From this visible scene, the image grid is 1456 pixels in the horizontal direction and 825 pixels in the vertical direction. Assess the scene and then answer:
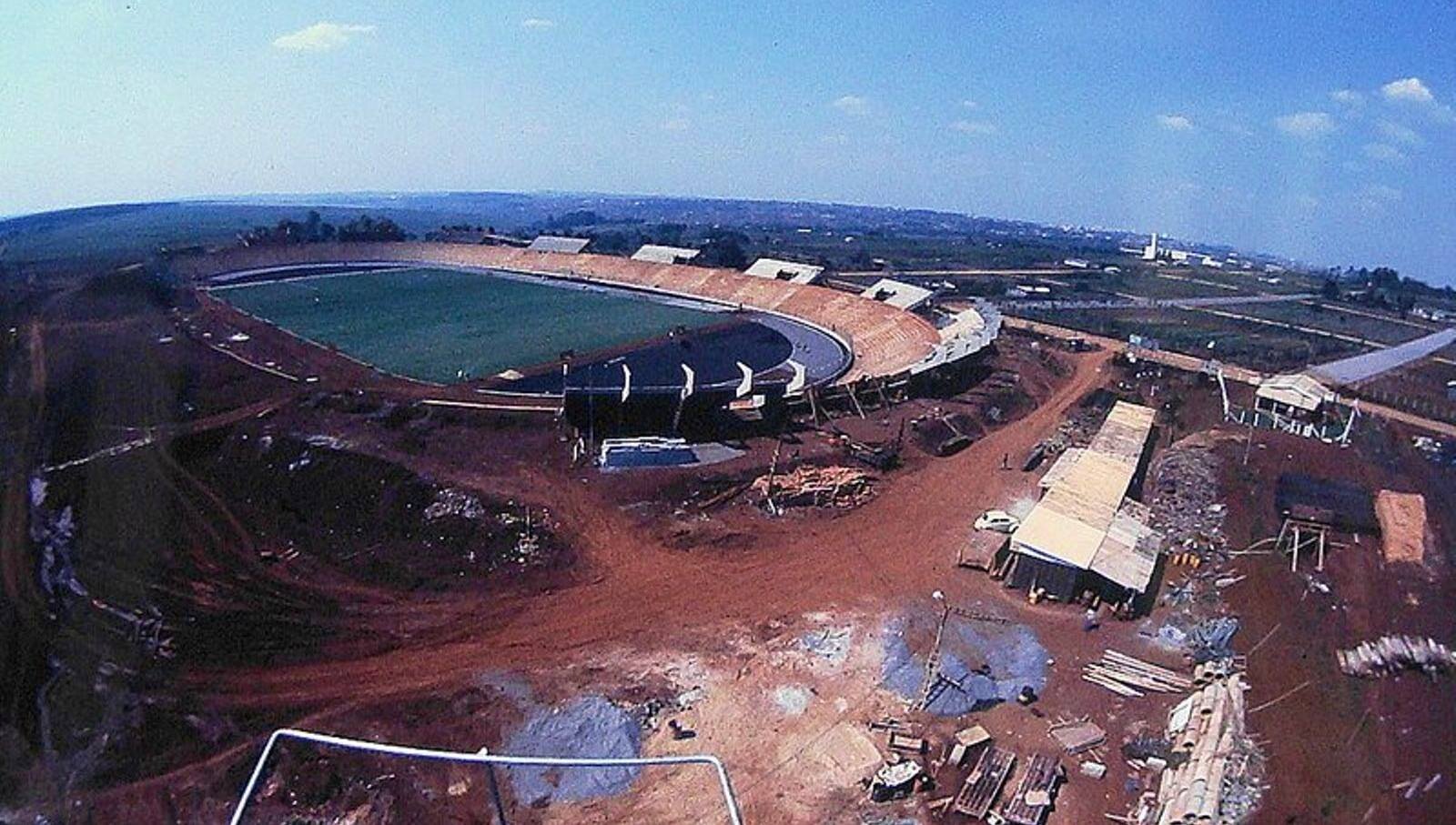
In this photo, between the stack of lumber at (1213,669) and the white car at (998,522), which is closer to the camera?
the stack of lumber at (1213,669)

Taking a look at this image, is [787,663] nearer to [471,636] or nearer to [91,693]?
[471,636]

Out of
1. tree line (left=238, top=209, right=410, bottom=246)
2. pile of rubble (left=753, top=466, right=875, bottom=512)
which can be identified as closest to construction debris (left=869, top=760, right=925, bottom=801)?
pile of rubble (left=753, top=466, right=875, bottom=512)

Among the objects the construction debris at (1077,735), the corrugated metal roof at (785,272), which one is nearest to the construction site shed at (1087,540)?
the construction debris at (1077,735)

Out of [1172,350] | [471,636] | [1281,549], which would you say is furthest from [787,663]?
[1172,350]

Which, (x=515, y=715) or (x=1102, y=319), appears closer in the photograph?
(x=515, y=715)

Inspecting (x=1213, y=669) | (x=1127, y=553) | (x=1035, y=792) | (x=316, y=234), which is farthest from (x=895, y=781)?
(x=316, y=234)

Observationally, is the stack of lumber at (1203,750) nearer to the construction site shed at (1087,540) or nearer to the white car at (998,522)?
the construction site shed at (1087,540)
